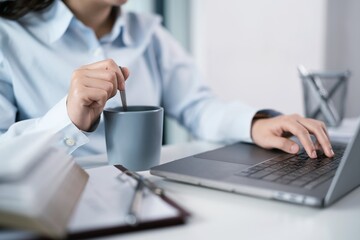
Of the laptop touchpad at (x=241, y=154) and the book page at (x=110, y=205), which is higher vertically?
the book page at (x=110, y=205)

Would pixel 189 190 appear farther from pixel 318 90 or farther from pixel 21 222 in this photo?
pixel 318 90

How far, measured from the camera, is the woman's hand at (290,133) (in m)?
0.65

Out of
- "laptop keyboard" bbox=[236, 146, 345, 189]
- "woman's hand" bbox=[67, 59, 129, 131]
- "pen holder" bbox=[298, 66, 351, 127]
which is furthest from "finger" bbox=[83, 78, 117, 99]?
"pen holder" bbox=[298, 66, 351, 127]

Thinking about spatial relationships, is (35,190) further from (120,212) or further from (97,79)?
(97,79)

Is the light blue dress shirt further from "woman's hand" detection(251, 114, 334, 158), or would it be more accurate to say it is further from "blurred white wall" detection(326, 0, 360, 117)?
"blurred white wall" detection(326, 0, 360, 117)

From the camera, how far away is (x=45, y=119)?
68 centimetres

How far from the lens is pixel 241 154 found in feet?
2.20

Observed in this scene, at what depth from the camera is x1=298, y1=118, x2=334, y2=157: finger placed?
64cm

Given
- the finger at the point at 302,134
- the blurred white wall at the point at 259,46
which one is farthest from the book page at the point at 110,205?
the blurred white wall at the point at 259,46

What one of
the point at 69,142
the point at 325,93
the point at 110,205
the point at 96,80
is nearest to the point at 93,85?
the point at 96,80

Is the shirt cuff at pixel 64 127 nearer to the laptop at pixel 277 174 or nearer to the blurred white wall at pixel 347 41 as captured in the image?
the laptop at pixel 277 174

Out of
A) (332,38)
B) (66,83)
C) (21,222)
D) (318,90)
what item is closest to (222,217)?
(21,222)

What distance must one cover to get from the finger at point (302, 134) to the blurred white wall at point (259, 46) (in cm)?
87

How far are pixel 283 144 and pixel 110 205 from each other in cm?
37
